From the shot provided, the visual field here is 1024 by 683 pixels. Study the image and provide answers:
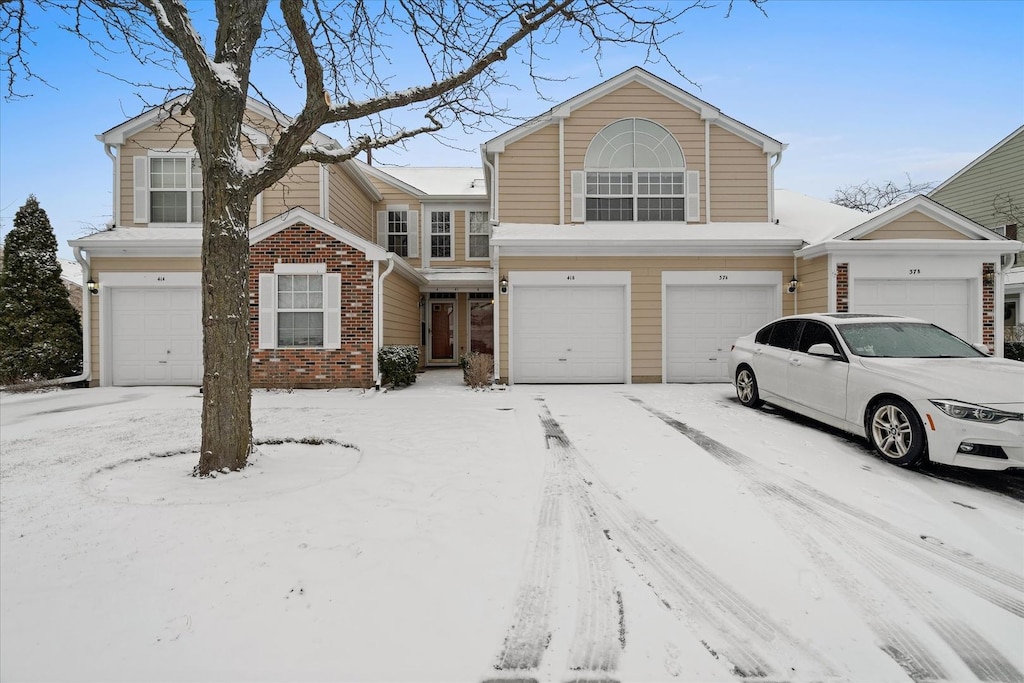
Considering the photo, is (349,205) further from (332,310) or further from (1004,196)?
(1004,196)

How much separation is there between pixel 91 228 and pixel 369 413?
32.7ft

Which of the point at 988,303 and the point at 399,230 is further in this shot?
the point at 399,230

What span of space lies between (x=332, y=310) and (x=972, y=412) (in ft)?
33.4

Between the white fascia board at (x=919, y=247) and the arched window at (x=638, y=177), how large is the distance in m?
3.10

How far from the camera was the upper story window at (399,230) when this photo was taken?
52.7 ft

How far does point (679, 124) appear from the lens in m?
11.5

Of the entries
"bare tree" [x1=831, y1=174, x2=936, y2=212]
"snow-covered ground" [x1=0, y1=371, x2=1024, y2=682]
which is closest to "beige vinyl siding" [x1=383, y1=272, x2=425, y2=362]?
"snow-covered ground" [x1=0, y1=371, x2=1024, y2=682]

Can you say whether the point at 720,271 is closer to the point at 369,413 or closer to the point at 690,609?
the point at 369,413

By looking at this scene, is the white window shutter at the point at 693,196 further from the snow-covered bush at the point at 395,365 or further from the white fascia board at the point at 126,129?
the white fascia board at the point at 126,129

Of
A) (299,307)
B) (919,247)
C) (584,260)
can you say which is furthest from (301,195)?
(919,247)

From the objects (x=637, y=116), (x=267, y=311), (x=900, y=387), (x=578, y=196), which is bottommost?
(x=900, y=387)

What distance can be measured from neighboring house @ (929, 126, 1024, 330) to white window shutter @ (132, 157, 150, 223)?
2556 cm

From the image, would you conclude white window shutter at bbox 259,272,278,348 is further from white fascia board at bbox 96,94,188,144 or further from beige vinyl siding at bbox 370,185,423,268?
beige vinyl siding at bbox 370,185,423,268

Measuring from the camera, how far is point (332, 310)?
10.2 m
